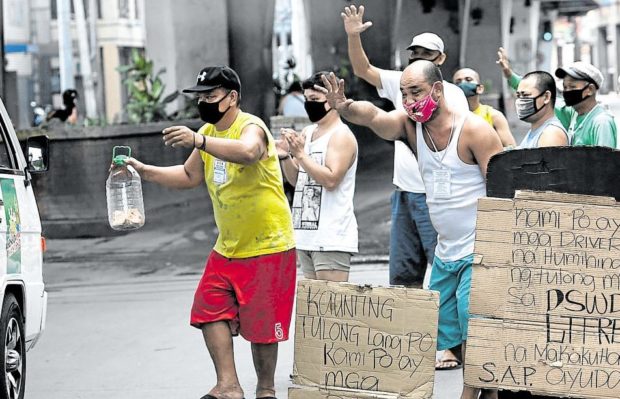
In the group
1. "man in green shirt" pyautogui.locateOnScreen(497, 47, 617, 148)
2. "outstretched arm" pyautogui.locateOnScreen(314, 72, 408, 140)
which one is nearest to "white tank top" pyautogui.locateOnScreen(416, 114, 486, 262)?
"outstretched arm" pyautogui.locateOnScreen(314, 72, 408, 140)

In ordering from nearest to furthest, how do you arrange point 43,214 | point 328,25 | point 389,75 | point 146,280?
point 389,75
point 146,280
point 43,214
point 328,25

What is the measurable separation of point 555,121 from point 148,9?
577 inches

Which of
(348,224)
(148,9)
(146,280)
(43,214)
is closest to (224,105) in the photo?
(348,224)

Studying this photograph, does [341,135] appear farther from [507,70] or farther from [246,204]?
[507,70]

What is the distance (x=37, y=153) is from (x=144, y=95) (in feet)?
38.7

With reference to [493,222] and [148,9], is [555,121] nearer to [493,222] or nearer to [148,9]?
[493,222]

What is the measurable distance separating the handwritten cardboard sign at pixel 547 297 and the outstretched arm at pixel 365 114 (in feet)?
4.14

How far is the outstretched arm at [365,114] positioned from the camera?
6.48 meters

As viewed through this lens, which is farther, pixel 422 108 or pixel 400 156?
pixel 400 156

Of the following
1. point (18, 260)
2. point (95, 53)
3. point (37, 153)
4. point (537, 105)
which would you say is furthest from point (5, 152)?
point (95, 53)

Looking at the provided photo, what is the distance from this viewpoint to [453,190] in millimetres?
6531

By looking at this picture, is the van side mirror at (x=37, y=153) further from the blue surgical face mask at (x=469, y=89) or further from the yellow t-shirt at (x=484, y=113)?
the yellow t-shirt at (x=484, y=113)

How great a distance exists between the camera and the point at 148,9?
21.2 meters

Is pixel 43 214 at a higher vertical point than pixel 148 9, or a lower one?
lower
